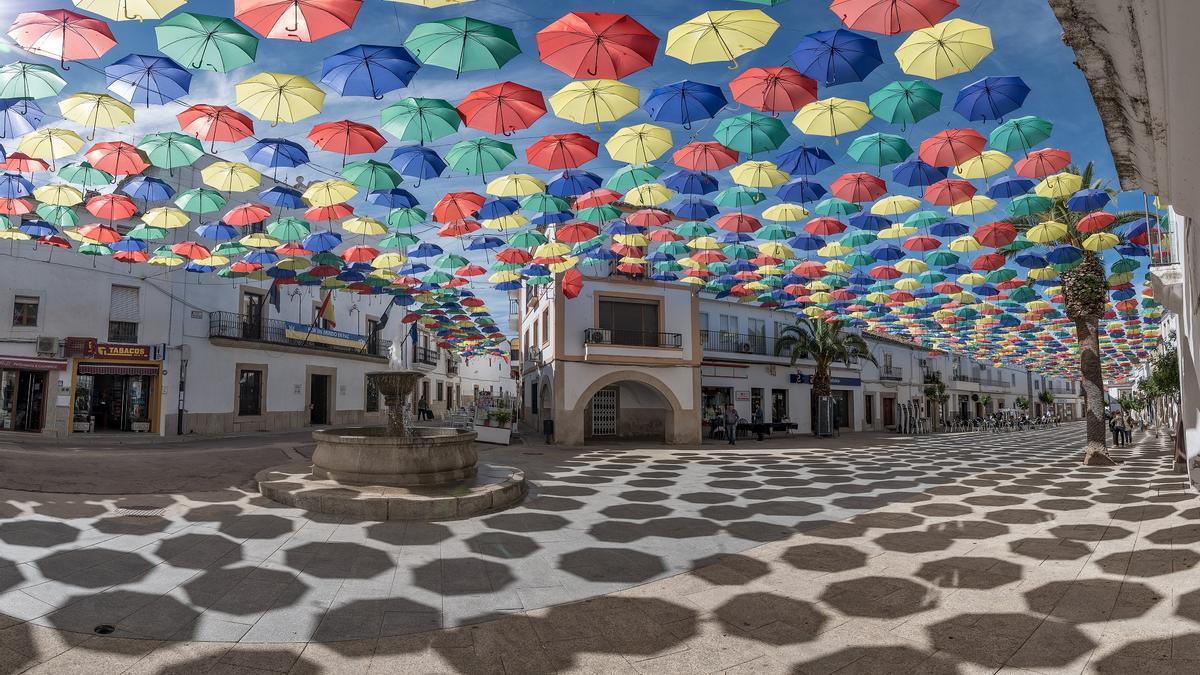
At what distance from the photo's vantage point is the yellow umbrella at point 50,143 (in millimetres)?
10461

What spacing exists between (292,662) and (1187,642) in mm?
5857

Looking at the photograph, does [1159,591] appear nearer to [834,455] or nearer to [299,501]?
[299,501]

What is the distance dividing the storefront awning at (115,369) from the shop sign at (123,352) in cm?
35

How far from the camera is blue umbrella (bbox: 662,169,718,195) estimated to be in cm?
1244

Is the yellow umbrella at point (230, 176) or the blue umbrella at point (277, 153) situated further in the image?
the yellow umbrella at point (230, 176)

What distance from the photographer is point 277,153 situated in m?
10.8

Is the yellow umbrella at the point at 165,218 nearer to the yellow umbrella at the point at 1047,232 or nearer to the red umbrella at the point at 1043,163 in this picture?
the red umbrella at the point at 1043,163

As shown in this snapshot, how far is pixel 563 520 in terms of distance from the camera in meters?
8.19

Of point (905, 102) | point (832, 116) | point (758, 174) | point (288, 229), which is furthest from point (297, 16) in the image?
point (288, 229)

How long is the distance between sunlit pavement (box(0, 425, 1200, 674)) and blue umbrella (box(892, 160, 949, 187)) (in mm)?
6125

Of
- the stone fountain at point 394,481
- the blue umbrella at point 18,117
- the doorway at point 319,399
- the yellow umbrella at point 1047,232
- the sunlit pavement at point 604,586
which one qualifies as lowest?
the sunlit pavement at point 604,586

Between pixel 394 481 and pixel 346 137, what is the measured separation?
219 inches

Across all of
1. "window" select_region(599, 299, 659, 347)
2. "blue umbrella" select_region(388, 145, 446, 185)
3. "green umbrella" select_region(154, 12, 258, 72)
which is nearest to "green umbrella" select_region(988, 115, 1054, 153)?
"blue umbrella" select_region(388, 145, 446, 185)

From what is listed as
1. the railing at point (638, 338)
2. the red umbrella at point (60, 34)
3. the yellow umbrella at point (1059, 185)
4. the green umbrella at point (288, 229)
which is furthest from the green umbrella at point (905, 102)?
the railing at point (638, 338)
